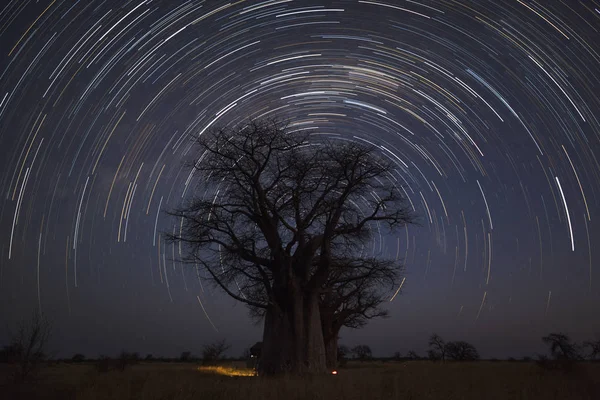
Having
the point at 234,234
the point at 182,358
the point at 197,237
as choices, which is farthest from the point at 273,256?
the point at 182,358

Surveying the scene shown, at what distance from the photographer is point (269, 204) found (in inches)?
541

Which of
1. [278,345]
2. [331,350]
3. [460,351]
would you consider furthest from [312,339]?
[460,351]

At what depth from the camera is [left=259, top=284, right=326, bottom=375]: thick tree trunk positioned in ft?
42.6

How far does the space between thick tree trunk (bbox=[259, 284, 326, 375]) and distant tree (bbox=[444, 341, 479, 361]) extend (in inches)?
1826

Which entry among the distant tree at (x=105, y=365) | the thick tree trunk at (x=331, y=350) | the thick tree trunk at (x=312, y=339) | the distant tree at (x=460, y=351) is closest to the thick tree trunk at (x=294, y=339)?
the thick tree trunk at (x=312, y=339)

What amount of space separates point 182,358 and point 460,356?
32.0 m

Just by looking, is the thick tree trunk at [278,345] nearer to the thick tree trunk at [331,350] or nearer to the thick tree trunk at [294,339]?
the thick tree trunk at [294,339]

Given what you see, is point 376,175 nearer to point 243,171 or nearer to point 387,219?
point 387,219

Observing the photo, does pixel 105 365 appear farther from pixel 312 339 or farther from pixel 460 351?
pixel 460 351

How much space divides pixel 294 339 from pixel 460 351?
47611mm

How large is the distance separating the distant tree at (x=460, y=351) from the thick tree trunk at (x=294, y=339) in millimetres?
46369

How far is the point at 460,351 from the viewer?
5481 centimetres

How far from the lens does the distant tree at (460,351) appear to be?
5459cm

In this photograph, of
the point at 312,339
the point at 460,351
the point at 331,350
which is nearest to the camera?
the point at 312,339
